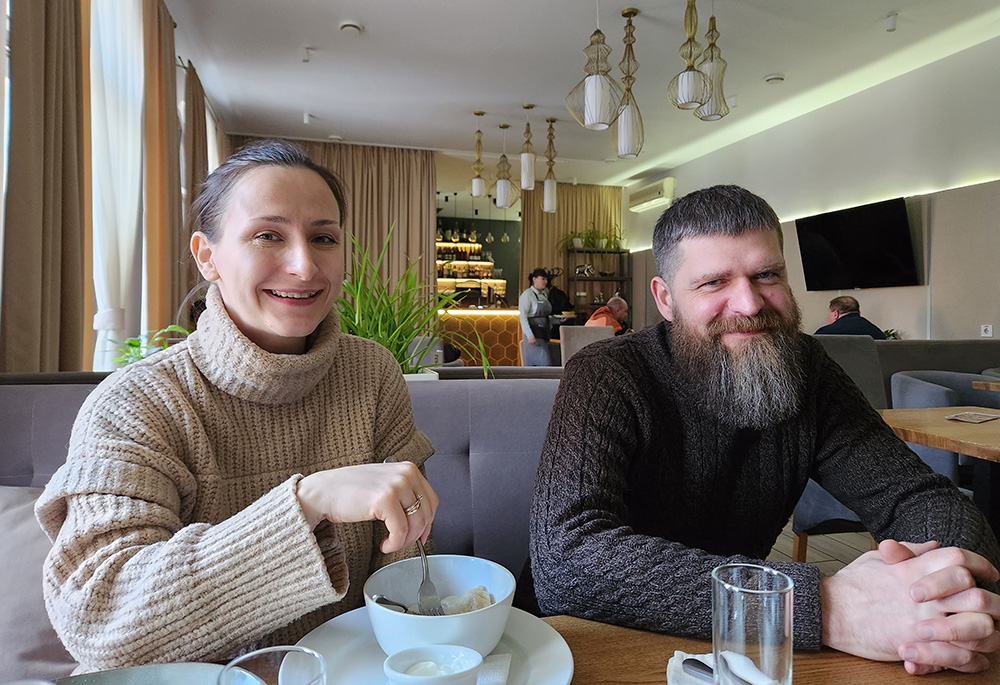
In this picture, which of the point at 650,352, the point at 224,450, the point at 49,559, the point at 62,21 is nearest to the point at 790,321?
the point at 650,352

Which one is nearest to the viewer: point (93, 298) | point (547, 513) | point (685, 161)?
point (547, 513)

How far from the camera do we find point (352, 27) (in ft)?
15.1

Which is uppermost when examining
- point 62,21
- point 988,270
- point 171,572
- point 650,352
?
point 62,21

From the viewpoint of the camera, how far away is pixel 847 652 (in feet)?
2.28

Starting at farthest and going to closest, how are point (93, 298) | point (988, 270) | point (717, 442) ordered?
point (988, 270)
point (93, 298)
point (717, 442)

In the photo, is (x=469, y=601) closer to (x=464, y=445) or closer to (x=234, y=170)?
(x=234, y=170)

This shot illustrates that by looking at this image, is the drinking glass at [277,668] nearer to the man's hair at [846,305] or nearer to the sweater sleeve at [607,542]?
the sweater sleeve at [607,542]

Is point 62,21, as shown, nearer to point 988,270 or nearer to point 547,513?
point 547,513

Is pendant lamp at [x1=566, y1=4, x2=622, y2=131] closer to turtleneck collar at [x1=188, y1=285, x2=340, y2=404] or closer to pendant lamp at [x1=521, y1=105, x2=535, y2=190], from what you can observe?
pendant lamp at [x1=521, y1=105, x2=535, y2=190]

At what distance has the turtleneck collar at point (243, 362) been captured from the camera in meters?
0.87

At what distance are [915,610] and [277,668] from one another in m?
0.67

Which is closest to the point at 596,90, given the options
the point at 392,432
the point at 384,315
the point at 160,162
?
the point at 384,315

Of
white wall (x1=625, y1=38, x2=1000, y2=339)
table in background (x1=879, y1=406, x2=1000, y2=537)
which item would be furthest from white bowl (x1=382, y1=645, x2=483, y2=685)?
white wall (x1=625, y1=38, x2=1000, y2=339)

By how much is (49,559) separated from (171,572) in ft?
0.47
